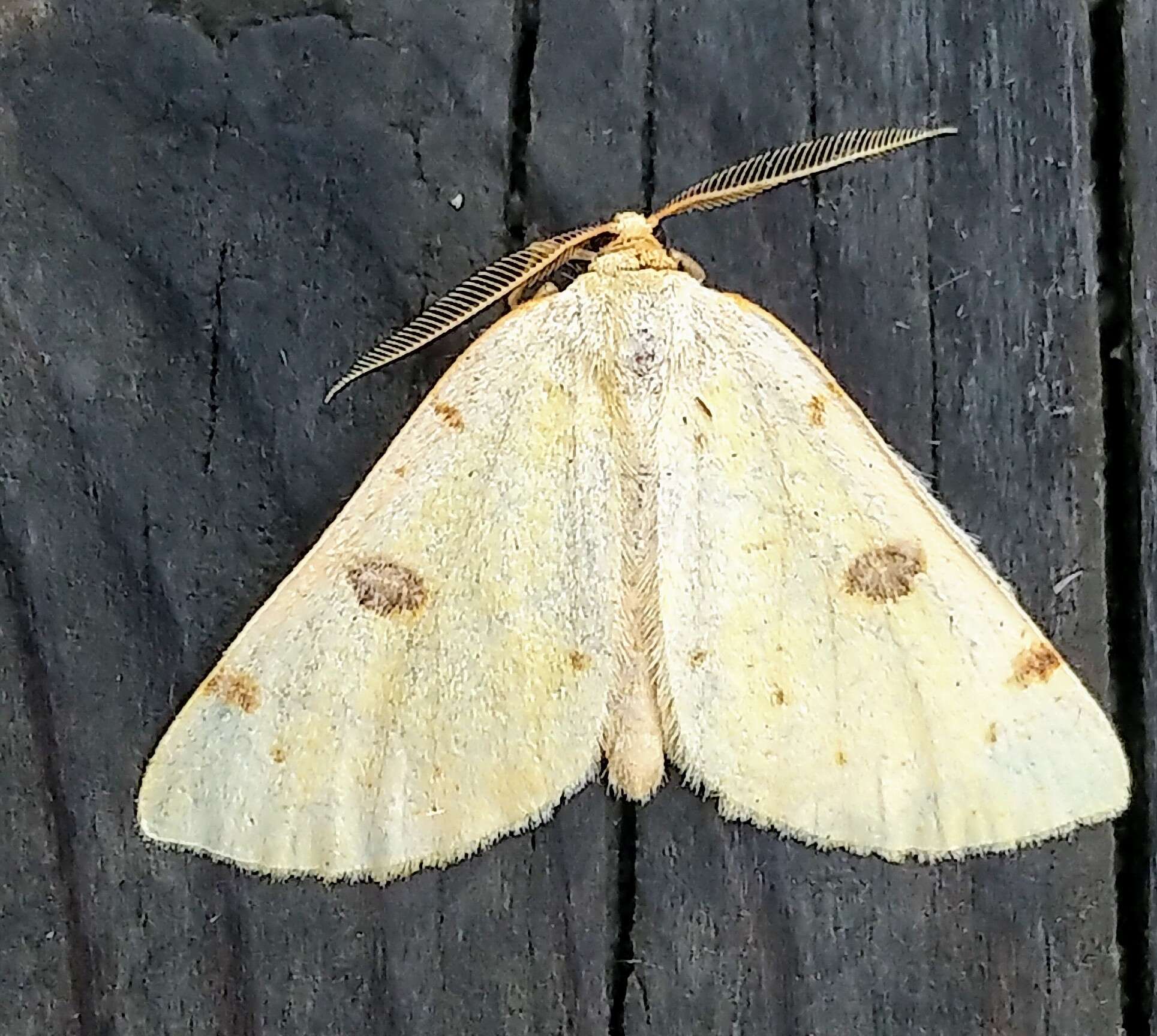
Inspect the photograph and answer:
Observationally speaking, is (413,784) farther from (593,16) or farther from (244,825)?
(593,16)

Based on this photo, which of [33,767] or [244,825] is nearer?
[244,825]

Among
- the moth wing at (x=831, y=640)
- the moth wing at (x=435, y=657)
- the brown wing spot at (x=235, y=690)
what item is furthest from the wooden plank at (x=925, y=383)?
the brown wing spot at (x=235, y=690)

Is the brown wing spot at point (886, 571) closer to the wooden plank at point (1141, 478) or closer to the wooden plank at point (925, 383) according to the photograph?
the wooden plank at point (925, 383)

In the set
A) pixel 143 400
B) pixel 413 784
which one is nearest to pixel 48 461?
pixel 143 400

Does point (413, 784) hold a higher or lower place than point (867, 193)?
lower

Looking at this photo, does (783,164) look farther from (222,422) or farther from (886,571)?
(222,422)

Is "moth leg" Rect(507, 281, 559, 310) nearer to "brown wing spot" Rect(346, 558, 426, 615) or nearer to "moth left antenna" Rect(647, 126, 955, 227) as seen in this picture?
"moth left antenna" Rect(647, 126, 955, 227)
